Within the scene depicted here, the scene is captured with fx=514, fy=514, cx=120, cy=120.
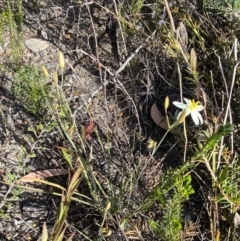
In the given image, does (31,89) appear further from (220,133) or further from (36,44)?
(220,133)

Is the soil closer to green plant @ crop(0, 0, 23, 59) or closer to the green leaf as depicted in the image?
green plant @ crop(0, 0, 23, 59)

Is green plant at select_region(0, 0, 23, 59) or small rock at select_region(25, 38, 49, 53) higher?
green plant at select_region(0, 0, 23, 59)

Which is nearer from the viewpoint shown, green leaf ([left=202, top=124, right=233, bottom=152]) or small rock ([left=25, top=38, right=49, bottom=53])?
green leaf ([left=202, top=124, right=233, bottom=152])

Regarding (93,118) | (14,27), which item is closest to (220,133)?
(93,118)

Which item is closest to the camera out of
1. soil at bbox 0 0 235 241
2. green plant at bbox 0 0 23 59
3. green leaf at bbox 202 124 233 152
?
green leaf at bbox 202 124 233 152

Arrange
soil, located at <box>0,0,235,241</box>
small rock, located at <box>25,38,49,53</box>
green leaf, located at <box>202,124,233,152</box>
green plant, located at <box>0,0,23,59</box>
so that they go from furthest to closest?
1. small rock, located at <box>25,38,49,53</box>
2. green plant, located at <box>0,0,23,59</box>
3. soil, located at <box>0,0,235,241</box>
4. green leaf, located at <box>202,124,233,152</box>

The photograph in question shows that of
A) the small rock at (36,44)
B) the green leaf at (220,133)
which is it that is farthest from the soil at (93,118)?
the green leaf at (220,133)

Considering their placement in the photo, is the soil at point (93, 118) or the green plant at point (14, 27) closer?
the soil at point (93, 118)

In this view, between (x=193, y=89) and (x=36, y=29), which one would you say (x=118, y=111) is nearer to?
(x=193, y=89)

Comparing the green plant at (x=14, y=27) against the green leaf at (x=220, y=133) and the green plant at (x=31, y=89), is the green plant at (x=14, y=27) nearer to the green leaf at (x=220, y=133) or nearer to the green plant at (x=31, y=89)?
the green plant at (x=31, y=89)

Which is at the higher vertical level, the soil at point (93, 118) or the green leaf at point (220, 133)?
the green leaf at point (220, 133)

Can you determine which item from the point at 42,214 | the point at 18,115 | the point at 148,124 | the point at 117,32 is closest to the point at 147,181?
the point at 148,124

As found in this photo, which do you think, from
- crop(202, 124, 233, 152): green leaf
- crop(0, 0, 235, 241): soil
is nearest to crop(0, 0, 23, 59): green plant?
crop(0, 0, 235, 241): soil
